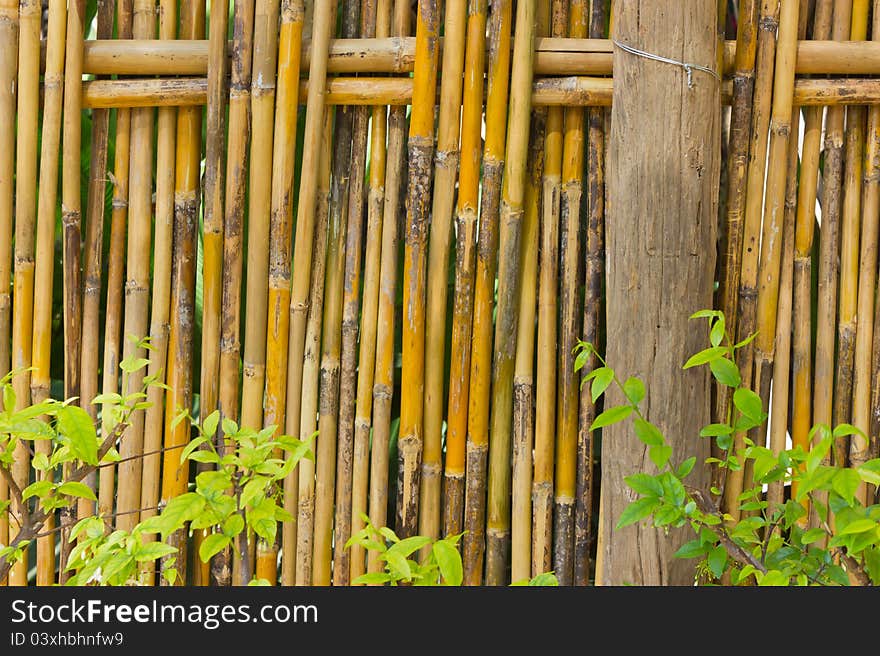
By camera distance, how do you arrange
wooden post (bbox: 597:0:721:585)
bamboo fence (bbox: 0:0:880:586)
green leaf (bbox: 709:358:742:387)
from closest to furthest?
green leaf (bbox: 709:358:742:387) < wooden post (bbox: 597:0:721:585) < bamboo fence (bbox: 0:0:880:586)

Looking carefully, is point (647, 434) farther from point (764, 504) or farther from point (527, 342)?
point (527, 342)

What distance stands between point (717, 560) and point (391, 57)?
0.93 meters

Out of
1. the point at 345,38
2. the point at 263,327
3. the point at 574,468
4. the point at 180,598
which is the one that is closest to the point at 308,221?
the point at 263,327

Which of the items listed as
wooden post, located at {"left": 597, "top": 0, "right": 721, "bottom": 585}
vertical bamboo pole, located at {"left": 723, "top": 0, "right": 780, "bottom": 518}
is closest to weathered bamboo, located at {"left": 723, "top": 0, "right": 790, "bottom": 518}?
vertical bamboo pole, located at {"left": 723, "top": 0, "right": 780, "bottom": 518}

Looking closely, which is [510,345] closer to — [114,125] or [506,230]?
[506,230]

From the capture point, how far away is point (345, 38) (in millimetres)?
1367

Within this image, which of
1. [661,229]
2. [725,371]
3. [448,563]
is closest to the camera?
[448,563]

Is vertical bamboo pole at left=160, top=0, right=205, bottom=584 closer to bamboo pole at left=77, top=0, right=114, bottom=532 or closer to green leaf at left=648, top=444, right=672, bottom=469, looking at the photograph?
bamboo pole at left=77, top=0, right=114, bottom=532

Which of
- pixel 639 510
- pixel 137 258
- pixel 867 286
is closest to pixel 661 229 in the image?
pixel 867 286

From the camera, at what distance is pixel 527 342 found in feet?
4.59

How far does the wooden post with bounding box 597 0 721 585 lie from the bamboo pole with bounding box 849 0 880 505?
289mm

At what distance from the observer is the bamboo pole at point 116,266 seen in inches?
55.2

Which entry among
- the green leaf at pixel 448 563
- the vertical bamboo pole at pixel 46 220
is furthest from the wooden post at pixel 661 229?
the vertical bamboo pole at pixel 46 220

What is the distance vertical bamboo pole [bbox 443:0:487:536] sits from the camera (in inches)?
52.4
